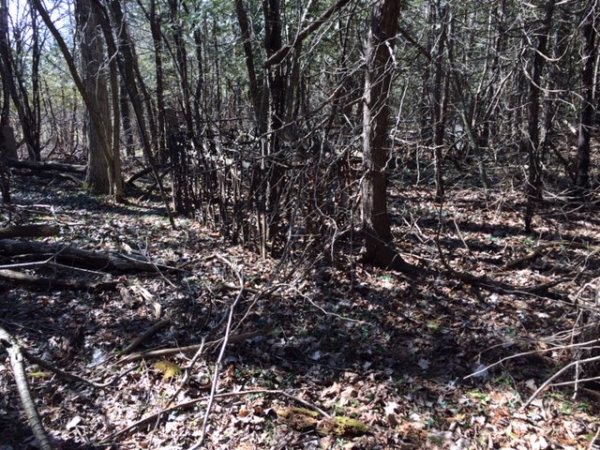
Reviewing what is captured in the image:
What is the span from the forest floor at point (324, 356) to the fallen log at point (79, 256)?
14 centimetres

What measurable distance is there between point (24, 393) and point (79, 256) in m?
3.15

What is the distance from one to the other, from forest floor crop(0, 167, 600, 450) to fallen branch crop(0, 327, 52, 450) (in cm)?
61

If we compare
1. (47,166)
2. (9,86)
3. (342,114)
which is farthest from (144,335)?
(9,86)

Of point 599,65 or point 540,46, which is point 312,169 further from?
point 599,65

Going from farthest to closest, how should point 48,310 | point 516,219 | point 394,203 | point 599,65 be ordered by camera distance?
point 394,203 → point 599,65 → point 516,219 → point 48,310

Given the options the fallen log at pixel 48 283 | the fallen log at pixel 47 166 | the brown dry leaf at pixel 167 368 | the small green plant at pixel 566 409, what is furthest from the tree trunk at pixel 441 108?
the fallen log at pixel 47 166

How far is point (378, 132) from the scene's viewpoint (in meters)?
5.31

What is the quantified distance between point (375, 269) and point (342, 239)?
60 centimetres

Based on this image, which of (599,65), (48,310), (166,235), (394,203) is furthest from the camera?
(394,203)

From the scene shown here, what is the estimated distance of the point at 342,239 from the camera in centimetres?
605

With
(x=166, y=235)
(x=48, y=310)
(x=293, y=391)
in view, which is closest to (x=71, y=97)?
(x=166, y=235)

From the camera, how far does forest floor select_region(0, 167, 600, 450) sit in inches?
132

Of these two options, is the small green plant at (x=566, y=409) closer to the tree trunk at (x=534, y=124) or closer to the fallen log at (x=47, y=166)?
the tree trunk at (x=534, y=124)

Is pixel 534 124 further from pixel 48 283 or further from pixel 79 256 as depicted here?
pixel 48 283
